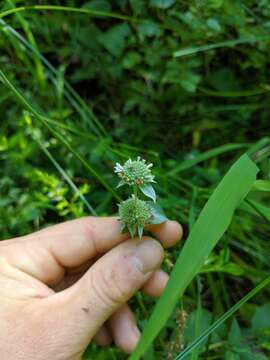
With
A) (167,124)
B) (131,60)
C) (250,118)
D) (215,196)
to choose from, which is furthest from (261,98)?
(215,196)

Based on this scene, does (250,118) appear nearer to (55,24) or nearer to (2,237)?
(55,24)

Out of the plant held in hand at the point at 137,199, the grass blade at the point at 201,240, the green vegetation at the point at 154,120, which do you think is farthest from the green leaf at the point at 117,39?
the grass blade at the point at 201,240

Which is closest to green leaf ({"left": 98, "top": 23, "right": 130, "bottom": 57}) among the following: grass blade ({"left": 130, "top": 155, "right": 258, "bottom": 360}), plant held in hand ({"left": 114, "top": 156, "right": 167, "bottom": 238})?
plant held in hand ({"left": 114, "top": 156, "right": 167, "bottom": 238})

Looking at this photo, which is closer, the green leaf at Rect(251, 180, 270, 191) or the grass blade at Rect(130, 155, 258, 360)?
the grass blade at Rect(130, 155, 258, 360)

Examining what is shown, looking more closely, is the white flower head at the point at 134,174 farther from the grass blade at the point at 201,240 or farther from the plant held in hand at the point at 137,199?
the grass blade at the point at 201,240

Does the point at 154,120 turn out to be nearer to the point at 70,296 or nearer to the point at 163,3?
the point at 163,3

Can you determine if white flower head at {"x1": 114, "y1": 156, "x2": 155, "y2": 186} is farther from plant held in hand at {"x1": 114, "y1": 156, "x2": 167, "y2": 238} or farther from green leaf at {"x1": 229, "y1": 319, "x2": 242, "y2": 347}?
green leaf at {"x1": 229, "y1": 319, "x2": 242, "y2": 347}
